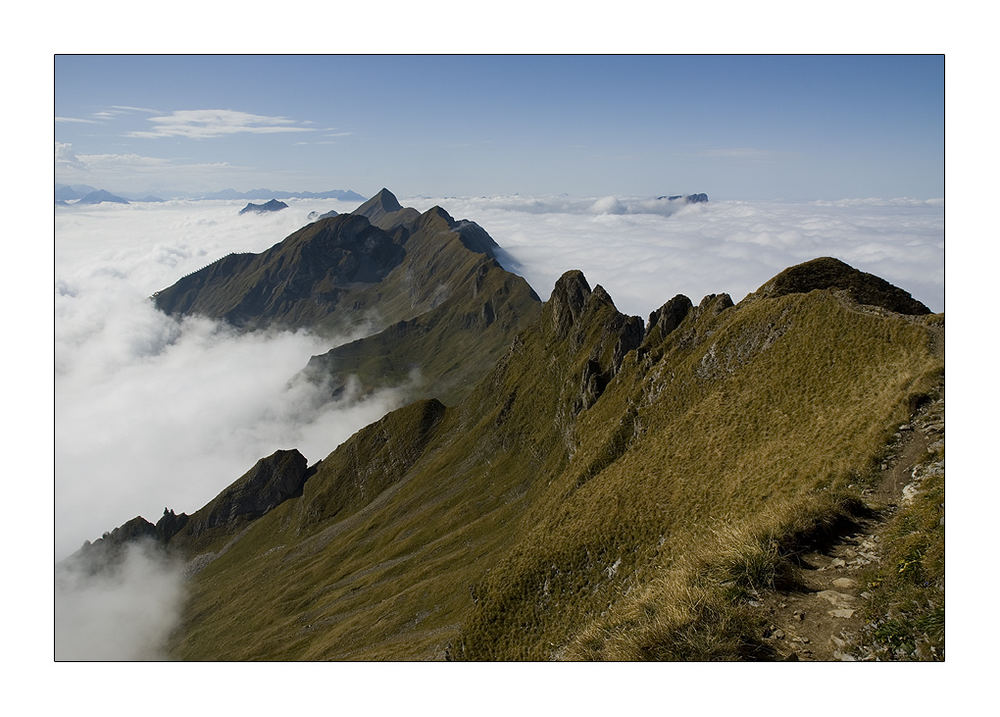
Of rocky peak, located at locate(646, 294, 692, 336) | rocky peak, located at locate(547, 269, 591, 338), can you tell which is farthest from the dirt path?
rocky peak, located at locate(547, 269, 591, 338)

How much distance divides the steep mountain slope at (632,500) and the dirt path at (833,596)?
51 centimetres

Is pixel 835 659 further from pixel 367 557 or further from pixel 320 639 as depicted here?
pixel 367 557

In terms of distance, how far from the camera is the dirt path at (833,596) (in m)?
12.2

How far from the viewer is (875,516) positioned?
17109mm

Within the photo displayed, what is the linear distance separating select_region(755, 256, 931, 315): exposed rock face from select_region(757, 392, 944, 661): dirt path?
143ft

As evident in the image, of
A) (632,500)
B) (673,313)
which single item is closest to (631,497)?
(632,500)

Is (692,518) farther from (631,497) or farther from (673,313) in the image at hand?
(673,313)

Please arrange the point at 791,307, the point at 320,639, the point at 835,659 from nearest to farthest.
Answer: the point at 835,659 → the point at 791,307 → the point at 320,639

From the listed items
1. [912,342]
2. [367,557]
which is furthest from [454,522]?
[912,342]

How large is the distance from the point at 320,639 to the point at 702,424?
8785 cm

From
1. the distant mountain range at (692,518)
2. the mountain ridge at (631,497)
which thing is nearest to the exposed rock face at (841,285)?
the distant mountain range at (692,518)

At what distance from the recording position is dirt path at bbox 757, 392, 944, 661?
40.2 ft

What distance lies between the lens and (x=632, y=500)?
4394cm

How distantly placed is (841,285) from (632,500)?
34.9 m
